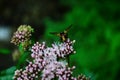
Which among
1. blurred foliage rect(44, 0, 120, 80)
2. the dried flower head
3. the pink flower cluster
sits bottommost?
the pink flower cluster

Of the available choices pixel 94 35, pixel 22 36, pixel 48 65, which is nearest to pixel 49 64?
pixel 48 65

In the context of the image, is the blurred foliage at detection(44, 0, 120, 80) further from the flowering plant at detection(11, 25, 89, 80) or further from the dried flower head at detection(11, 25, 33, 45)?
the flowering plant at detection(11, 25, 89, 80)

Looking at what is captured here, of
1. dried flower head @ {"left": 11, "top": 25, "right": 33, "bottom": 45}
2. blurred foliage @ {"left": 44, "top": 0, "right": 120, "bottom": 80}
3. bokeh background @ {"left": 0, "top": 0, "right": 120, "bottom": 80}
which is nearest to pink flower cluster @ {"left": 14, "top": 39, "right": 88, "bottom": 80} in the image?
dried flower head @ {"left": 11, "top": 25, "right": 33, "bottom": 45}

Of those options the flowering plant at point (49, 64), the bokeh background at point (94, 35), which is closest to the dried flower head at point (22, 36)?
the flowering plant at point (49, 64)

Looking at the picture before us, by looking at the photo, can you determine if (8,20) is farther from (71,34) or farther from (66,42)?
(66,42)

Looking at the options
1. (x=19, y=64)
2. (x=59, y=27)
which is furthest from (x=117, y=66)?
(x=19, y=64)

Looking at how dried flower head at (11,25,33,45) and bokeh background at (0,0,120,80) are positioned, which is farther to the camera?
bokeh background at (0,0,120,80)

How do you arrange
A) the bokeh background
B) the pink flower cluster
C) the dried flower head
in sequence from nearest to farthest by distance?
the pink flower cluster < the dried flower head < the bokeh background

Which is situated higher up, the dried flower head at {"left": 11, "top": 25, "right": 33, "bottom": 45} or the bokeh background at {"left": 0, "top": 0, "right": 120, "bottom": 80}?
the bokeh background at {"left": 0, "top": 0, "right": 120, "bottom": 80}

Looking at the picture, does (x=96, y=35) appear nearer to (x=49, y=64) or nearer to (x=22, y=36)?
(x=22, y=36)
